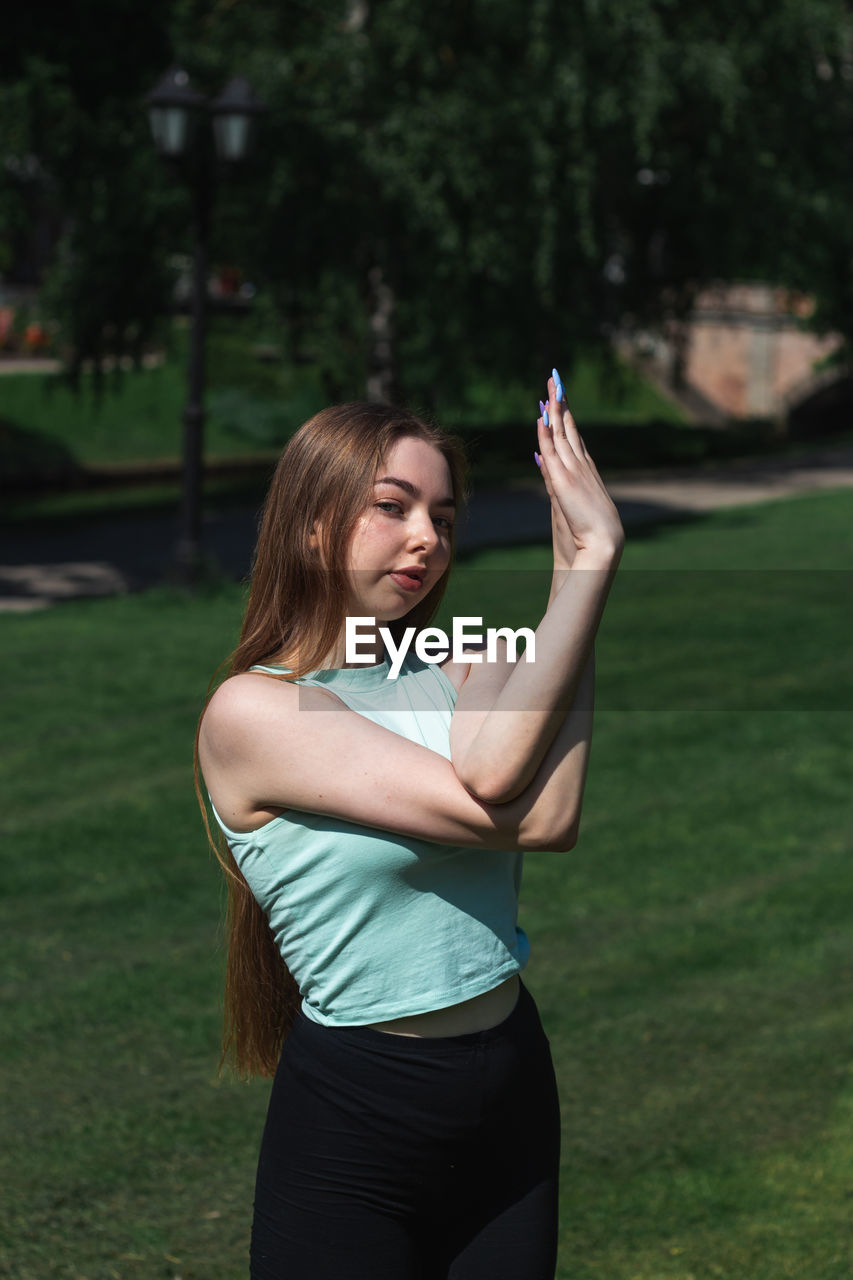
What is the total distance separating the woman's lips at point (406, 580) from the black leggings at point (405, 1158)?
590 millimetres

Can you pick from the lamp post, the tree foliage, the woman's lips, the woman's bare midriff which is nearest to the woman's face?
the woman's lips

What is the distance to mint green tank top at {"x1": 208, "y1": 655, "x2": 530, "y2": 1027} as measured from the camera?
1.94 meters

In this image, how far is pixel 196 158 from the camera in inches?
490

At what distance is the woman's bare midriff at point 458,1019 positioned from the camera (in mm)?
1955

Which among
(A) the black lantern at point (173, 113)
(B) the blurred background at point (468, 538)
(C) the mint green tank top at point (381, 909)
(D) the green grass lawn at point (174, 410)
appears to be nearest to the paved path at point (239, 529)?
(B) the blurred background at point (468, 538)

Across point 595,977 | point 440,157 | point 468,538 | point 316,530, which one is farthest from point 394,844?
point 440,157

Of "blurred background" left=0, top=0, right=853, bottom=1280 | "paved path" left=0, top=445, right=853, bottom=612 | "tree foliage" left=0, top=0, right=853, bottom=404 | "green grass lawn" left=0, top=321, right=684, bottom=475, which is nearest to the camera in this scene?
"blurred background" left=0, top=0, right=853, bottom=1280

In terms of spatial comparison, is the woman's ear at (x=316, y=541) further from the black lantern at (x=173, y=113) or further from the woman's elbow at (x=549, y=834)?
the black lantern at (x=173, y=113)

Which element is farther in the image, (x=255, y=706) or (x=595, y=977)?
(x=595, y=977)

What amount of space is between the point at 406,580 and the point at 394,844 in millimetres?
356

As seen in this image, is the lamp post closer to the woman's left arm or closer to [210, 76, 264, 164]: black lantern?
[210, 76, 264, 164]: black lantern

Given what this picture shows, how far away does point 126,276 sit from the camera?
2062 cm

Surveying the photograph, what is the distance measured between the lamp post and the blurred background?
0.03 metres

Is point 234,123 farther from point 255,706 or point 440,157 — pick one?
point 255,706
